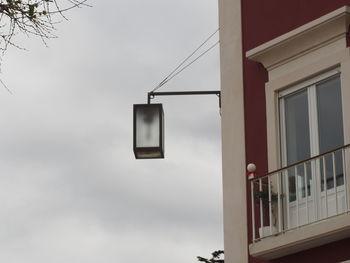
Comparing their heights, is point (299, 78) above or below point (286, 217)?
above

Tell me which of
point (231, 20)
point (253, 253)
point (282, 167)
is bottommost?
point (253, 253)

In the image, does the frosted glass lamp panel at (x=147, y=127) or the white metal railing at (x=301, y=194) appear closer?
the white metal railing at (x=301, y=194)

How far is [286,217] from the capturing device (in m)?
15.3

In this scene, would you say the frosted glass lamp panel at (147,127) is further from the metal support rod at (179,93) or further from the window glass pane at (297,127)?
the window glass pane at (297,127)

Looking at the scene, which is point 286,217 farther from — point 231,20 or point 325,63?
point 231,20

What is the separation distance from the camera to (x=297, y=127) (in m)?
15.8

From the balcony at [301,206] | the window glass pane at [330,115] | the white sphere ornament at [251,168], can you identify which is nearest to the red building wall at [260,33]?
the white sphere ornament at [251,168]

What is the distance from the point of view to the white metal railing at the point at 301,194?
1475cm

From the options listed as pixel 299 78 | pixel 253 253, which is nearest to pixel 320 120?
pixel 299 78

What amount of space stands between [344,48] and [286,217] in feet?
6.93

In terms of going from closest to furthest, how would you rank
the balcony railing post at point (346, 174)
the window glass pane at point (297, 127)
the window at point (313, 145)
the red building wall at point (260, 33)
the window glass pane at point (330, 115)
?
the balcony railing post at point (346, 174) → the window at point (313, 145) → the window glass pane at point (330, 115) → the window glass pane at point (297, 127) → the red building wall at point (260, 33)

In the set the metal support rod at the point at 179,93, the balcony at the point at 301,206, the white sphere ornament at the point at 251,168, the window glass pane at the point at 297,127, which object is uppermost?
the metal support rod at the point at 179,93

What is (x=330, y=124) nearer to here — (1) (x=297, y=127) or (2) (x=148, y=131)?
(1) (x=297, y=127)

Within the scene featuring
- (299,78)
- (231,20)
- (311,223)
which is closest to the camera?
(311,223)
